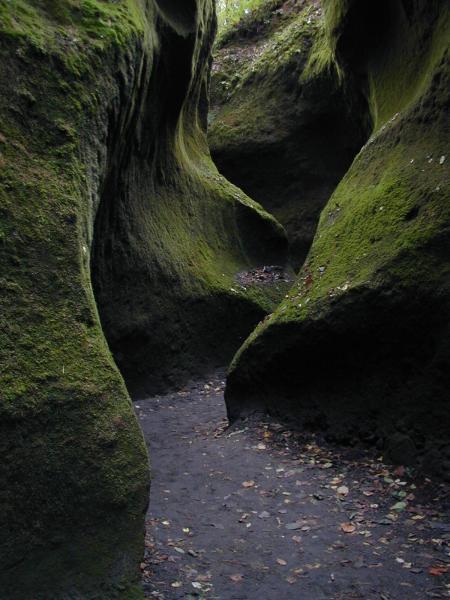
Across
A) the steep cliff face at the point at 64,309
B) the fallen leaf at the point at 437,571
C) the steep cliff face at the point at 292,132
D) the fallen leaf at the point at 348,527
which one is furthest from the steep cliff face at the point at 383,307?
the steep cliff face at the point at 292,132

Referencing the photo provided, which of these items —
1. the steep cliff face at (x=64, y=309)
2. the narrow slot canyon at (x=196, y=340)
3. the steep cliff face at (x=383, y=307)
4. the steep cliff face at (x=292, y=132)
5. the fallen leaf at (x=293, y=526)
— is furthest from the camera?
the steep cliff face at (x=292, y=132)

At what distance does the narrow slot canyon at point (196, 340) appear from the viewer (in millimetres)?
4383

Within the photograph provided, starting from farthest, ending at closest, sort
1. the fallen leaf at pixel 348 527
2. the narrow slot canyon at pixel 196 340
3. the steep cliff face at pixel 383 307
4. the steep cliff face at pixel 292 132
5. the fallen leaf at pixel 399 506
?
the steep cliff face at pixel 292 132 → the steep cliff face at pixel 383 307 → the fallen leaf at pixel 399 506 → the fallen leaf at pixel 348 527 → the narrow slot canyon at pixel 196 340

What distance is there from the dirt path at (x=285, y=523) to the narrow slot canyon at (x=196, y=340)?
3cm

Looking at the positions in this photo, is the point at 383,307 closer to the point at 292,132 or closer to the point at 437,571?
the point at 437,571

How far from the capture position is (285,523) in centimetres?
582

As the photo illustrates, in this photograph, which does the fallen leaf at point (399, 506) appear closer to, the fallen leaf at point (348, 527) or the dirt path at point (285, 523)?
the dirt path at point (285, 523)

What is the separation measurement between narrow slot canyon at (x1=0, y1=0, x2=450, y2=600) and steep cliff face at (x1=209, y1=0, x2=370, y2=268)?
3397 millimetres

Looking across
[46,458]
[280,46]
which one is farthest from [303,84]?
[46,458]

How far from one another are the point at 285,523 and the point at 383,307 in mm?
2622

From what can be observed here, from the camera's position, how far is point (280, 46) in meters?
18.2

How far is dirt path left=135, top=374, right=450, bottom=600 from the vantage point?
15.4 feet

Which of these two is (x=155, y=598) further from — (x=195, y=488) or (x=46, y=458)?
(x=195, y=488)

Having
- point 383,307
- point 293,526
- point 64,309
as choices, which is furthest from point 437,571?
point 64,309
